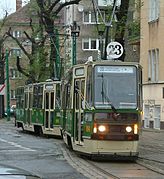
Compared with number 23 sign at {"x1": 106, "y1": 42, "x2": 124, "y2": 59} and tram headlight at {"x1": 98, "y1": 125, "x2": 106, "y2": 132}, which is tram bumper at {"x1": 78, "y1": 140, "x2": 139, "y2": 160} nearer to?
tram headlight at {"x1": 98, "y1": 125, "x2": 106, "y2": 132}

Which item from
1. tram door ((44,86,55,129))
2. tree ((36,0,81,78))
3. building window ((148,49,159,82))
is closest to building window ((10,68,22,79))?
tree ((36,0,81,78))

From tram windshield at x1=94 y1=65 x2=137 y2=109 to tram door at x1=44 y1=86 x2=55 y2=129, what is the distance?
12.0m

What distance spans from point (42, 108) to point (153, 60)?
1083cm

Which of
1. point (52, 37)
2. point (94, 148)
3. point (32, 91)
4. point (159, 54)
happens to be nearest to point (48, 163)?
point (94, 148)

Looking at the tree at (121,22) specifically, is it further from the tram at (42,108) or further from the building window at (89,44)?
the building window at (89,44)

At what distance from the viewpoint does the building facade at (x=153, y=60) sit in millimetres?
36531

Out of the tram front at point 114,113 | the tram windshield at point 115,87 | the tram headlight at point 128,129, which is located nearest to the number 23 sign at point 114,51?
the tram windshield at point 115,87

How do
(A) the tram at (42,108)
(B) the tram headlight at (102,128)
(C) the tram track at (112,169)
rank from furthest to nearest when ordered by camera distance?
(A) the tram at (42,108)
(B) the tram headlight at (102,128)
(C) the tram track at (112,169)

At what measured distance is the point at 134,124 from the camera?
17172 millimetres

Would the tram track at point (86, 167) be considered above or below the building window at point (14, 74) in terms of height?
below

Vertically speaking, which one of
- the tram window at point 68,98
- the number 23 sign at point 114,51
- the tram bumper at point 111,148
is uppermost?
the number 23 sign at point 114,51

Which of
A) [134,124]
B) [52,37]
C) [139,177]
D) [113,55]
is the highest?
[52,37]

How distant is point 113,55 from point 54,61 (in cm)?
1991

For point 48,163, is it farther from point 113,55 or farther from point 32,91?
point 32,91
